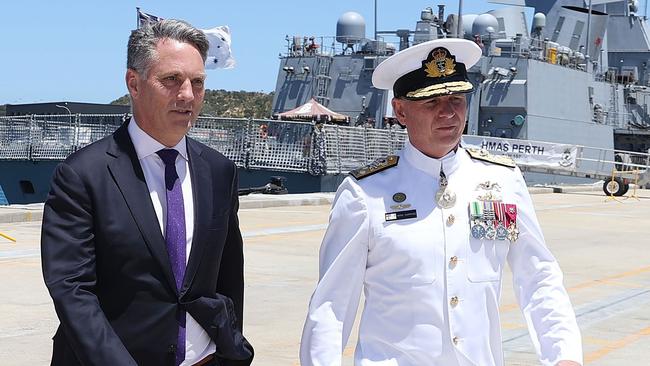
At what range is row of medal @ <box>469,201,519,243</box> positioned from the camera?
3217mm

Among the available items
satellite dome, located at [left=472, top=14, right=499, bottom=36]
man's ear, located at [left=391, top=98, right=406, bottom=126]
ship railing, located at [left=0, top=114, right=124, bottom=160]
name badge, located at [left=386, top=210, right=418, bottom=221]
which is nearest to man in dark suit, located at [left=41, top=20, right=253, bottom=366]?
name badge, located at [left=386, top=210, right=418, bottom=221]

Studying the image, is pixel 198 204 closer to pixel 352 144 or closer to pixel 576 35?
pixel 352 144

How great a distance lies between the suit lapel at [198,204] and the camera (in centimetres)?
302

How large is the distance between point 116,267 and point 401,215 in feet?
2.80

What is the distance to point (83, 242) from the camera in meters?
2.89

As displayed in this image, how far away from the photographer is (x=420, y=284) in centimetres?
313

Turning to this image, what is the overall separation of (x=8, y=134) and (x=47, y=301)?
26.1 m

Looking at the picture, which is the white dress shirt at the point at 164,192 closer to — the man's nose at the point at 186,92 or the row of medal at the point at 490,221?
the man's nose at the point at 186,92

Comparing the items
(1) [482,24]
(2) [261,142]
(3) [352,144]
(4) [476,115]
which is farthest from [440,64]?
(1) [482,24]

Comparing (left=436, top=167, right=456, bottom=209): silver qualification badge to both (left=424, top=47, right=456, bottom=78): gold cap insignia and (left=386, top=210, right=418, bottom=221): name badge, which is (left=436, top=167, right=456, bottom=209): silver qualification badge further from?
(left=424, top=47, right=456, bottom=78): gold cap insignia

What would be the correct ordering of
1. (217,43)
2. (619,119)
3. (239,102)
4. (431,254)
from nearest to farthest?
1. (431,254)
2. (217,43)
3. (619,119)
4. (239,102)

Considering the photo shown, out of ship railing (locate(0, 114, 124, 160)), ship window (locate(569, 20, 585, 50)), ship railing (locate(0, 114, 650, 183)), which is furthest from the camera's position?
ship window (locate(569, 20, 585, 50))

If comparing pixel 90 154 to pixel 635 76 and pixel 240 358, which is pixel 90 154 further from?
pixel 635 76

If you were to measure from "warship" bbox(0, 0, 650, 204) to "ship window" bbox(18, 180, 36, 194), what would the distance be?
0.15ft
